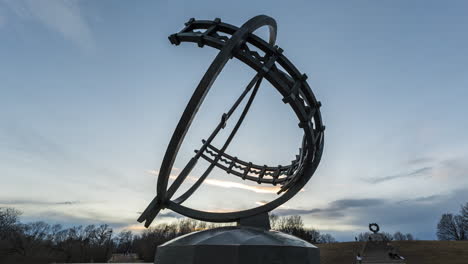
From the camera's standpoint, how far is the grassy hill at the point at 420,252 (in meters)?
27.7

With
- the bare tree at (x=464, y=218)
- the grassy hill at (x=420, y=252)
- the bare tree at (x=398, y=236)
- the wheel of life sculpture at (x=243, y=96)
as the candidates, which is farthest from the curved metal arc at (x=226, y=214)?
the bare tree at (x=398, y=236)

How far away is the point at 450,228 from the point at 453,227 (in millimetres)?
821

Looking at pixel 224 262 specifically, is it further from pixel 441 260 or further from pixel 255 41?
pixel 441 260

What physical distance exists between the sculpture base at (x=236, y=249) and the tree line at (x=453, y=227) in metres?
75.4

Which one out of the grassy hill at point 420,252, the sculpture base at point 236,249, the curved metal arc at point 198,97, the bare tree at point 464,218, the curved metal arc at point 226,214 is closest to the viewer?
the sculpture base at point 236,249

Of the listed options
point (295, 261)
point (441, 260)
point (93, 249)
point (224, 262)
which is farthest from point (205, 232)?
point (93, 249)

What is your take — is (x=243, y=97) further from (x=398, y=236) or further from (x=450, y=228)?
(x=398, y=236)

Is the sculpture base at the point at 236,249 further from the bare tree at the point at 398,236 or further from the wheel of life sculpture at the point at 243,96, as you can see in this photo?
the bare tree at the point at 398,236

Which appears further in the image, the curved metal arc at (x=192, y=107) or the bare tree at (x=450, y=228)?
the bare tree at (x=450, y=228)

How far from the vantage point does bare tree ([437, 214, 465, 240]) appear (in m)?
67.4

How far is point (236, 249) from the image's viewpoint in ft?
22.0

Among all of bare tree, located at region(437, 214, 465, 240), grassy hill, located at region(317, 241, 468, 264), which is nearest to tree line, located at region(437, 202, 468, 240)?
bare tree, located at region(437, 214, 465, 240)

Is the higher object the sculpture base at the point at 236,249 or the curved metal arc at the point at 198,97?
the curved metal arc at the point at 198,97

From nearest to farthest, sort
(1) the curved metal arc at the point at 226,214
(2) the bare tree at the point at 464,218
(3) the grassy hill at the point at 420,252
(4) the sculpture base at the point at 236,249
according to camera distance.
Result: (4) the sculpture base at the point at 236,249 → (1) the curved metal arc at the point at 226,214 → (3) the grassy hill at the point at 420,252 → (2) the bare tree at the point at 464,218
